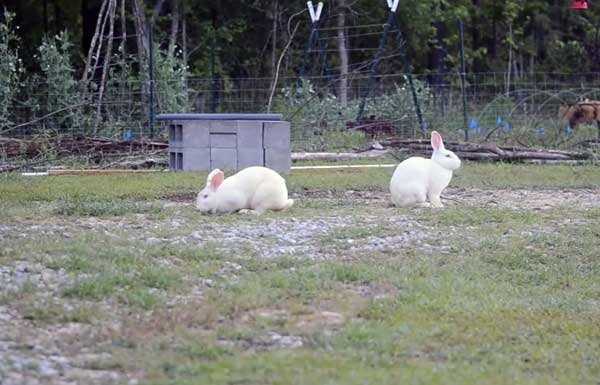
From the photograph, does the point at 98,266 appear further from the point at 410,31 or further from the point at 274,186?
the point at 410,31

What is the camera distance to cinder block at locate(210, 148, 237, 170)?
57.2ft

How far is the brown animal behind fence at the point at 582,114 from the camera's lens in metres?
22.6

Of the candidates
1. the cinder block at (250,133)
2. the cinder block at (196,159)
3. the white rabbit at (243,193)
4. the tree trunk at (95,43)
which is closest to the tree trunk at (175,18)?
the tree trunk at (95,43)

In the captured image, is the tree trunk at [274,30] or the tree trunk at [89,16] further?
the tree trunk at [274,30]

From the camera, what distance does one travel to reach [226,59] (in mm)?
33688

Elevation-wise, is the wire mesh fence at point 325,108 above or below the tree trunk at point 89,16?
below

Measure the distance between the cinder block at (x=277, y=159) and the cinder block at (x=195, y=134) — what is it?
2.87 ft

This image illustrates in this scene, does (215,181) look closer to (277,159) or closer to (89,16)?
(277,159)

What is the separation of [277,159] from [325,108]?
6049 millimetres

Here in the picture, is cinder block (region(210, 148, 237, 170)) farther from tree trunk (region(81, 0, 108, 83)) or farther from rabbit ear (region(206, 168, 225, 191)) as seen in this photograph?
tree trunk (region(81, 0, 108, 83))

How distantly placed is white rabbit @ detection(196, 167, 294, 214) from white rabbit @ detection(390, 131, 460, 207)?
4.45ft

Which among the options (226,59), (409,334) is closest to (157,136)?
(226,59)

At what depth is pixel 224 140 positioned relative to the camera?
17.5m

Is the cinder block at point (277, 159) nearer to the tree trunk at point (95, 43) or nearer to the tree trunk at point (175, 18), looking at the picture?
the tree trunk at point (95, 43)
